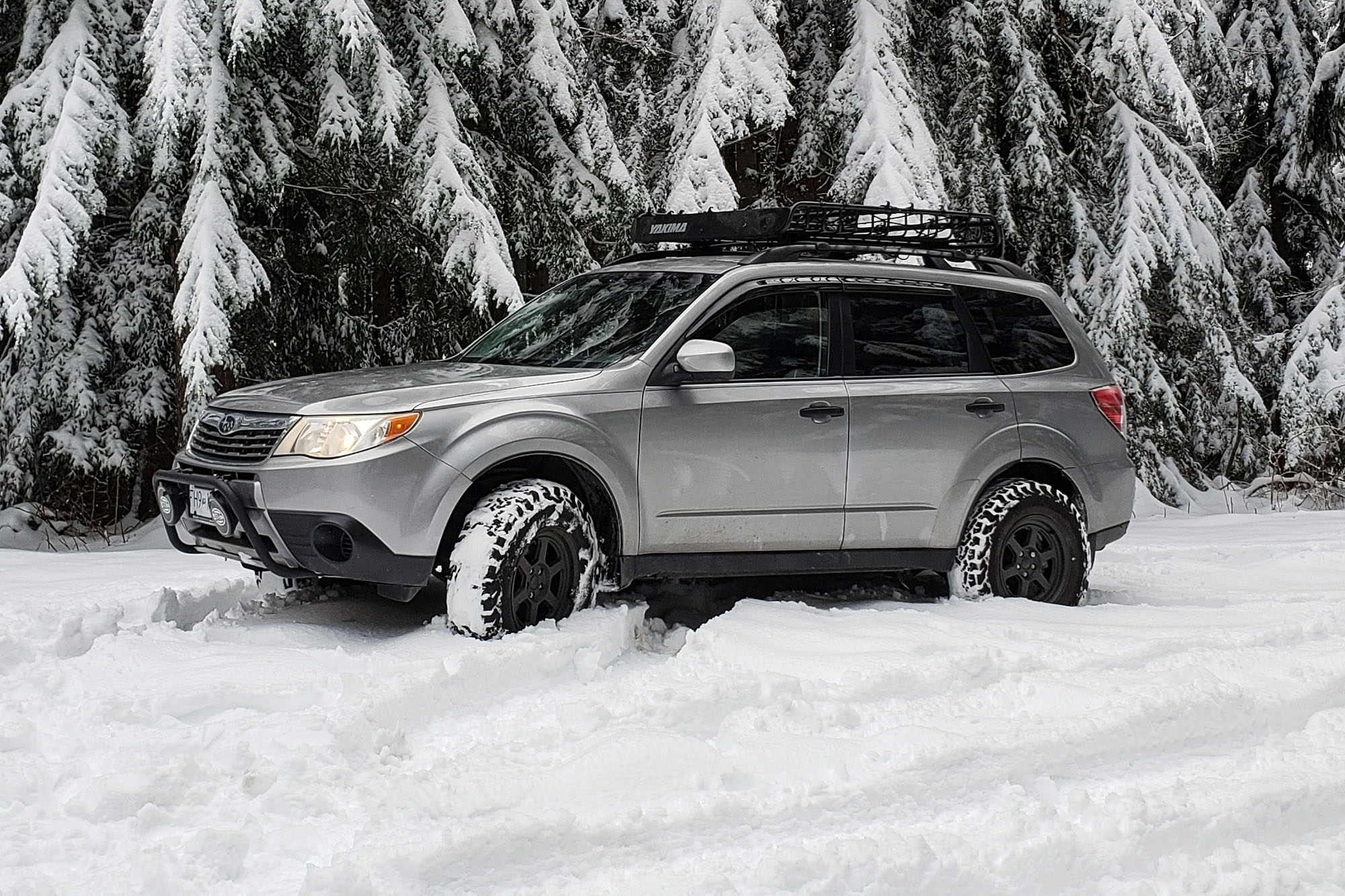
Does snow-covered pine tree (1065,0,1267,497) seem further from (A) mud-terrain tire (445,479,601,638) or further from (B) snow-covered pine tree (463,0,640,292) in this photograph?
(A) mud-terrain tire (445,479,601,638)

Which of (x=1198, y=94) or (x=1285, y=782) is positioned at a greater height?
(x=1198, y=94)

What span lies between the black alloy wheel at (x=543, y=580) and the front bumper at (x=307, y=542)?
0.37 meters

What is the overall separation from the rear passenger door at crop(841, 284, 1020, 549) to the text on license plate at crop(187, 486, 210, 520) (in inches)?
114

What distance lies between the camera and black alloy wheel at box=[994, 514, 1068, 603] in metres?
6.75

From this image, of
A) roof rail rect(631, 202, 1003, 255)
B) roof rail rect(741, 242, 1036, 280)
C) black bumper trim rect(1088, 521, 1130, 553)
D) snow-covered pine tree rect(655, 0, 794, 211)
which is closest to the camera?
roof rail rect(741, 242, 1036, 280)

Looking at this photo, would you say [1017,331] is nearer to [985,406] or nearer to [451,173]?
[985,406]

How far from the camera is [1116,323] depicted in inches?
530

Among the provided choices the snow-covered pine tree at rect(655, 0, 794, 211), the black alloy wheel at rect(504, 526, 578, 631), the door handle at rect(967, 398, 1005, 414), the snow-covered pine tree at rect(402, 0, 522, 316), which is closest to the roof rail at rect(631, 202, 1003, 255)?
the door handle at rect(967, 398, 1005, 414)

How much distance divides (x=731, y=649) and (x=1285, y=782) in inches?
80.3

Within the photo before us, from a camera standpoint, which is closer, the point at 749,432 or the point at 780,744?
the point at 780,744

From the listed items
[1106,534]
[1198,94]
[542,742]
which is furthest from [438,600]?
[1198,94]

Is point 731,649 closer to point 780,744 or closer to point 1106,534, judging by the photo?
point 780,744

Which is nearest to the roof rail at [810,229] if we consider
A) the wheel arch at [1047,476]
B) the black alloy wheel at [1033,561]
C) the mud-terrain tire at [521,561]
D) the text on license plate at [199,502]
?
the wheel arch at [1047,476]

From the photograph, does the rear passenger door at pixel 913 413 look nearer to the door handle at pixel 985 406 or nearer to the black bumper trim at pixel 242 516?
the door handle at pixel 985 406
